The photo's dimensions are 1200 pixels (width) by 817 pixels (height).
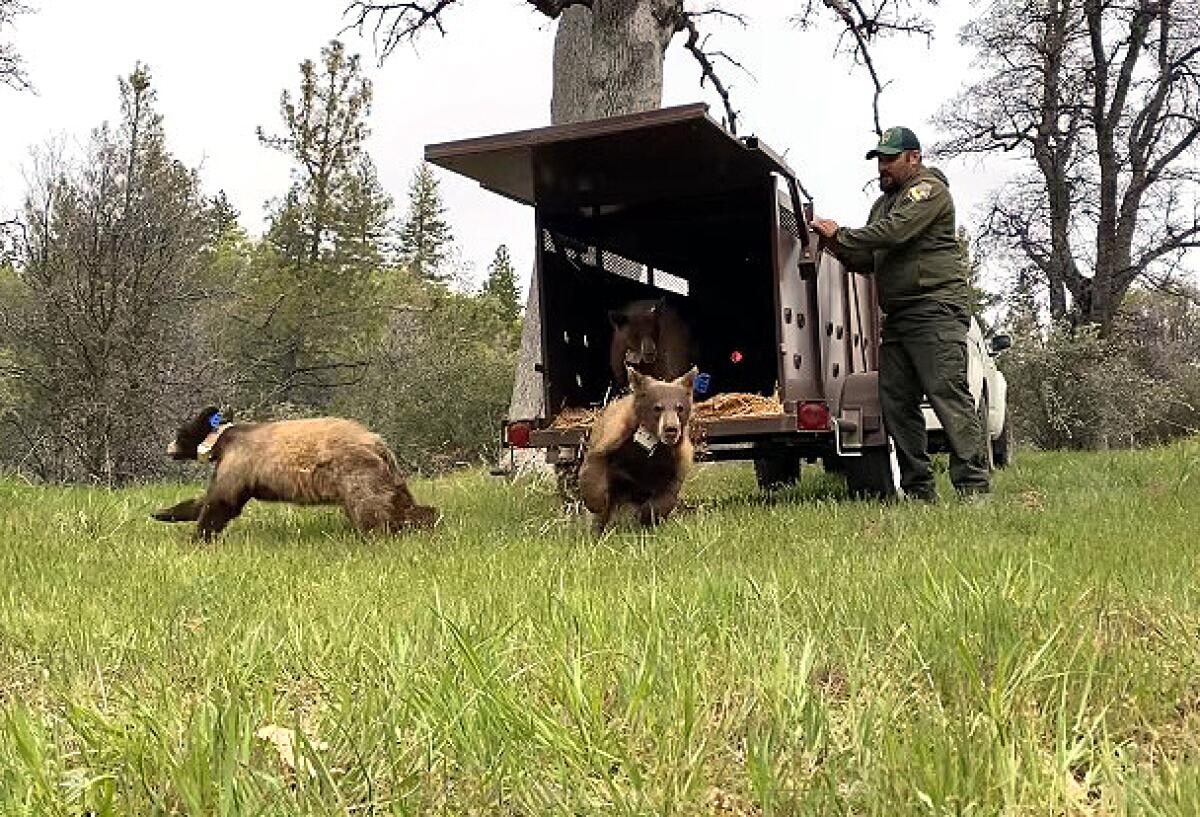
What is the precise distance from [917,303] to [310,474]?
4403mm

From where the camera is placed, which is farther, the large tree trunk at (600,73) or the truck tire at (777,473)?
the large tree trunk at (600,73)

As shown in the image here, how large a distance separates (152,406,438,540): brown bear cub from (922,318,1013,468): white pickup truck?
483cm

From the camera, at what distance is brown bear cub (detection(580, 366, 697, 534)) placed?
6746 mm

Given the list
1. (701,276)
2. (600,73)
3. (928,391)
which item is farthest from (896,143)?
(600,73)

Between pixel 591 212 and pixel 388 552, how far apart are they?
4257 mm

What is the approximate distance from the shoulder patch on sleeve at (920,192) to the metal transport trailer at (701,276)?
785 millimetres

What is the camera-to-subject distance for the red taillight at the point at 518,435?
8.61 m

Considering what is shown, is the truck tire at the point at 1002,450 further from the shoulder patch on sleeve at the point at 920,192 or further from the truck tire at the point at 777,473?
the shoulder patch on sleeve at the point at 920,192

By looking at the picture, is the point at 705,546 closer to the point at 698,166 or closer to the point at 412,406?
the point at 698,166

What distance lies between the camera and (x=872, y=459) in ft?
29.8

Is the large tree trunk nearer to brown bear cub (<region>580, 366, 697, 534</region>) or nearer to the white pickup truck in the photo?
the white pickup truck

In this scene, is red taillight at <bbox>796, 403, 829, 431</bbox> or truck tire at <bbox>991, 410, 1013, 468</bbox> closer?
red taillight at <bbox>796, 403, 829, 431</bbox>

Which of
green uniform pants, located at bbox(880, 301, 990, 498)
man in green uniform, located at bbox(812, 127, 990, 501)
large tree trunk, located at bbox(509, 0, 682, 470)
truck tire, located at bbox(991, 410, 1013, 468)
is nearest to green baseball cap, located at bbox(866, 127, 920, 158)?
man in green uniform, located at bbox(812, 127, 990, 501)

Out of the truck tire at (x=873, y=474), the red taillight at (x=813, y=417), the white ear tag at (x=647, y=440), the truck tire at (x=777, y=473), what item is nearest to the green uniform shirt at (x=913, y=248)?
the red taillight at (x=813, y=417)
